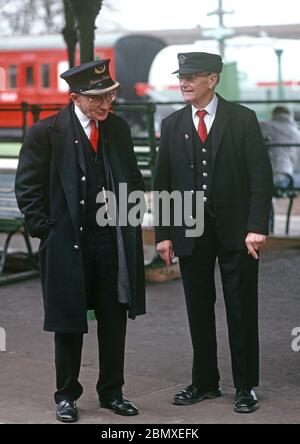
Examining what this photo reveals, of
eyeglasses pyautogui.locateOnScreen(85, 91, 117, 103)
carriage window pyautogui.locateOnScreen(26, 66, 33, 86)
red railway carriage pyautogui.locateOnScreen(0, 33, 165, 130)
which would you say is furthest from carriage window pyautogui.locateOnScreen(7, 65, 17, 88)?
eyeglasses pyautogui.locateOnScreen(85, 91, 117, 103)

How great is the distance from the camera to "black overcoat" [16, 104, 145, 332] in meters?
5.91

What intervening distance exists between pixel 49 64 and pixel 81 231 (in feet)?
98.4

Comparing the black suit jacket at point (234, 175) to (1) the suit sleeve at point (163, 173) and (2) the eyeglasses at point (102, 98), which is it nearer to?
(1) the suit sleeve at point (163, 173)

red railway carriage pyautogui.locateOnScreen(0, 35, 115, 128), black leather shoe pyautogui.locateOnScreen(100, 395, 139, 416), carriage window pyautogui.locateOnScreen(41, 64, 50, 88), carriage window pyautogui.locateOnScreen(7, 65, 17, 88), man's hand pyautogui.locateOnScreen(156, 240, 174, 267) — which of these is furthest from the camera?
carriage window pyautogui.locateOnScreen(7, 65, 17, 88)

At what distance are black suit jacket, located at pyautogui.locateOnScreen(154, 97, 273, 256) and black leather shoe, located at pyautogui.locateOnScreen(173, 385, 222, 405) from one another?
2.51 feet

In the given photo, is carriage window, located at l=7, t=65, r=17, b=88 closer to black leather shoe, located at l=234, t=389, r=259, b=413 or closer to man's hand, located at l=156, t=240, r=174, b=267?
man's hand, located at l=156, t=240, r=174, b=267

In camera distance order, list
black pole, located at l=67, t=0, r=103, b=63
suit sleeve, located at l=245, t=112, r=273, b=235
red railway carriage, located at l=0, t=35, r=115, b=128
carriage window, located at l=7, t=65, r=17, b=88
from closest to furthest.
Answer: suit sleeve, located at l=245, t=112, r=273, b=235 → black pole, located at l=67, t=0, r=103, b=63 → red railway carriage, located at l=0, t=35, r=115, b=128 → carriage window, located at l=7, t=65, r=17, b=88

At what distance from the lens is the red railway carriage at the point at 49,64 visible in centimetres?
3509

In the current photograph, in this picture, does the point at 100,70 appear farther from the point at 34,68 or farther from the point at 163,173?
the point at 34,68

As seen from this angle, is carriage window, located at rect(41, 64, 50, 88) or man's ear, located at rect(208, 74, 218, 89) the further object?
carriage window, located at rect(41, 64, 50, 88)

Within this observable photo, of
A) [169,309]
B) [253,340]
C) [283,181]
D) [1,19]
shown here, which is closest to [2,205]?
[169,309]

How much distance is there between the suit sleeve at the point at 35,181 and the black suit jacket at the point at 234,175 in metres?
0.77

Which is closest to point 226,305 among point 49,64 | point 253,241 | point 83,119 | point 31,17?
point 253,241

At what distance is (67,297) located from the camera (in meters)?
5.94
